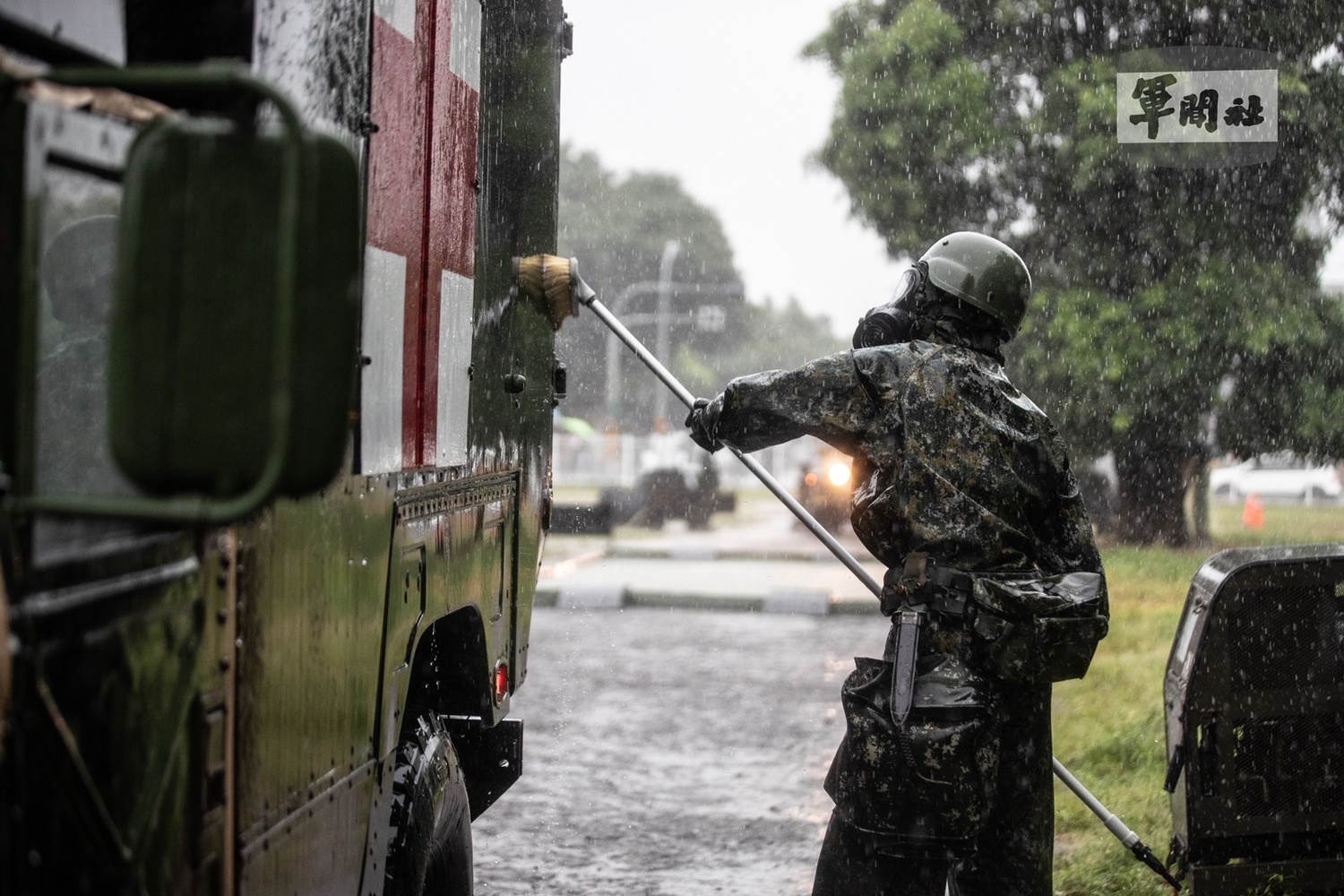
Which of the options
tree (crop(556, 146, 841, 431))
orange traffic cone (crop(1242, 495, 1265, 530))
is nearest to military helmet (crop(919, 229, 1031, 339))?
orange traffic cone (crop(1242, 495, 1265, 530))

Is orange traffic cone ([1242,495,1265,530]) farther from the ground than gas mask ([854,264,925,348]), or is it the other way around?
gas mask ([854,264,925,348])

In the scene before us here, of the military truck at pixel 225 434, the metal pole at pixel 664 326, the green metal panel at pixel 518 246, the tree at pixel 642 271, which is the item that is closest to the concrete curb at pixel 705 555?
the metal pole at pixel 664 326

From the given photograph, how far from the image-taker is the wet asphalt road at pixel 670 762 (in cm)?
496

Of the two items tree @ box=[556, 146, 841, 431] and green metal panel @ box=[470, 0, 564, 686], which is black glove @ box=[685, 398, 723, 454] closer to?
green metal panel @ box=[470, 0, 564, 686]

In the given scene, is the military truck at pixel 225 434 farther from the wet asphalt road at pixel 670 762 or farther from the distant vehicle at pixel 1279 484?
the distant vehicle at pixel 1279 484

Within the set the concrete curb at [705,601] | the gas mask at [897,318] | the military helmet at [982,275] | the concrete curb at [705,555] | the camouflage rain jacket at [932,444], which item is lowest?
the concrete curb at [705,555]

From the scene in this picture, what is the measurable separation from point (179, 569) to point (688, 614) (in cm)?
1063

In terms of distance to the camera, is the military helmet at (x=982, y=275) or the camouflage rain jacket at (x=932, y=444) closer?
the camouflage rain jacket at (x=932, y=444)

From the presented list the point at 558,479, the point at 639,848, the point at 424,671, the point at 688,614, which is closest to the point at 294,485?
the point at 424,671

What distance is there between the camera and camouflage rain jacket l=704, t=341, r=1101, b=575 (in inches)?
126

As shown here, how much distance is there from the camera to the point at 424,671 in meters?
3.05

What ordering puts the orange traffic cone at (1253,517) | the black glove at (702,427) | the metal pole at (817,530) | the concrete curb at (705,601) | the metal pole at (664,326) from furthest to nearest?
the metal pole at (664,326), the orange traffic cone at (1253,517), the concrete curb at (705,601), the metal pole at (817,530), the black glove at (702,427)

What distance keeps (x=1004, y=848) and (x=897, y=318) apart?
1.28m

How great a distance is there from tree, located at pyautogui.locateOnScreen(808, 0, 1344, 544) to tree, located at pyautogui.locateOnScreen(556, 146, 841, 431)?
2827 centimetres
